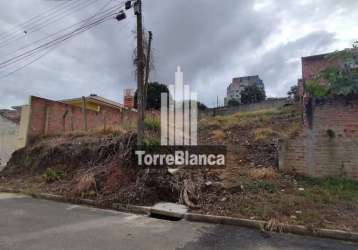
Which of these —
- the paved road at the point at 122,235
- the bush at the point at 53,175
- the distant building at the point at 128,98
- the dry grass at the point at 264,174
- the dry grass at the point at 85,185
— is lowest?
the paved road at the point at 122,235

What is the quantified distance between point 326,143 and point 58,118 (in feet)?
36.7

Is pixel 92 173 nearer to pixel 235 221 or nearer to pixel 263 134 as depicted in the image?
pixel 235 221

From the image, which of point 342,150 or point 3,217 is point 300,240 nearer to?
point 342,150

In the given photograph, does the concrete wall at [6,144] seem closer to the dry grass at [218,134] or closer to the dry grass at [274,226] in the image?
the dry grass at [218,134]

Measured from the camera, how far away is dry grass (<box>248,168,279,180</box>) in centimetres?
708

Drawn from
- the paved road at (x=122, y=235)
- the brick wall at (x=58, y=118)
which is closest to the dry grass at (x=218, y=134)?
the brick wall at (x=58, y=118)

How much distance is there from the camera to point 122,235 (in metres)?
4.71

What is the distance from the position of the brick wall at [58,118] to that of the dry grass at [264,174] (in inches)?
254

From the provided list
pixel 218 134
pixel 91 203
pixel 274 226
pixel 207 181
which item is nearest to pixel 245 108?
pixel 218 134

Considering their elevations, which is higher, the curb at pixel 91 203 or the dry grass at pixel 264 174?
the dry grass at pixel 264 174

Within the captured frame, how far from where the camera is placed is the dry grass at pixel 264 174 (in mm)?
7082

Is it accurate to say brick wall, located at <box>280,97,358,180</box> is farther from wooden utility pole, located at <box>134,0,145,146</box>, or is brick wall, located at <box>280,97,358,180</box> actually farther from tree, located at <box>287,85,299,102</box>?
tree, located at <box>287,85,299,102</box>

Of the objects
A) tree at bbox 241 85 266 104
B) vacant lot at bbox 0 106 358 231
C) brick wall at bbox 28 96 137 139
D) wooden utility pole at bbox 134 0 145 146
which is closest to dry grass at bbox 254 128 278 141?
vacant lot at bbox 0 106 358 231

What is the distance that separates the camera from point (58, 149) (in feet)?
35.0
